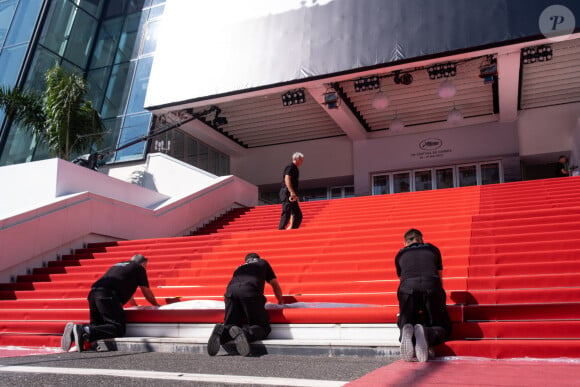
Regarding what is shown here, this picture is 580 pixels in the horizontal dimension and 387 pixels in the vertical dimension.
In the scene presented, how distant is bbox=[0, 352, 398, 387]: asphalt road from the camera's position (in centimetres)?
348

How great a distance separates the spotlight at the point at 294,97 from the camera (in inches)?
585

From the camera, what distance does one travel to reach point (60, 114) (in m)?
14.0

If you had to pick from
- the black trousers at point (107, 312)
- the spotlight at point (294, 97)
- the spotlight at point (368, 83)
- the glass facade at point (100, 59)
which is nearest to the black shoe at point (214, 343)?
the black trousers at point (107, 312)

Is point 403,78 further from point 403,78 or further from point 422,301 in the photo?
point 422,301

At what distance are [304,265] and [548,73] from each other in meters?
11.3

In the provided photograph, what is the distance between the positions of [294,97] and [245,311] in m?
10.6

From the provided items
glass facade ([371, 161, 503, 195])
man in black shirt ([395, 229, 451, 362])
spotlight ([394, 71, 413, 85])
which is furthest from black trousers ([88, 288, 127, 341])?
glass facade ([371, 161, 503, 195])

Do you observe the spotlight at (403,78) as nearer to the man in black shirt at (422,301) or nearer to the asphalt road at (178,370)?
the man in black shirt at (422,301)

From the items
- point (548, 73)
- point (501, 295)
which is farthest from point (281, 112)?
point (501, 295)

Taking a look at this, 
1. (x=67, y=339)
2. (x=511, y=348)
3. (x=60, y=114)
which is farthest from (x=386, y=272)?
(x=60, y=114)

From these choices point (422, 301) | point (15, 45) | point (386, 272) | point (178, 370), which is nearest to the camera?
point (178, 370)

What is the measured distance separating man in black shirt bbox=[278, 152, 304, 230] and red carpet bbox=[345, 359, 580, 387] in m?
5.32

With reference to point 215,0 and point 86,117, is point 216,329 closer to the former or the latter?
point 86,117

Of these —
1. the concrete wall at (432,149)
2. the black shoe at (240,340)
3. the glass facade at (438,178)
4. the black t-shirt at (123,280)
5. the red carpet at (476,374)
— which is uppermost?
the concrete wall at (432,149)
